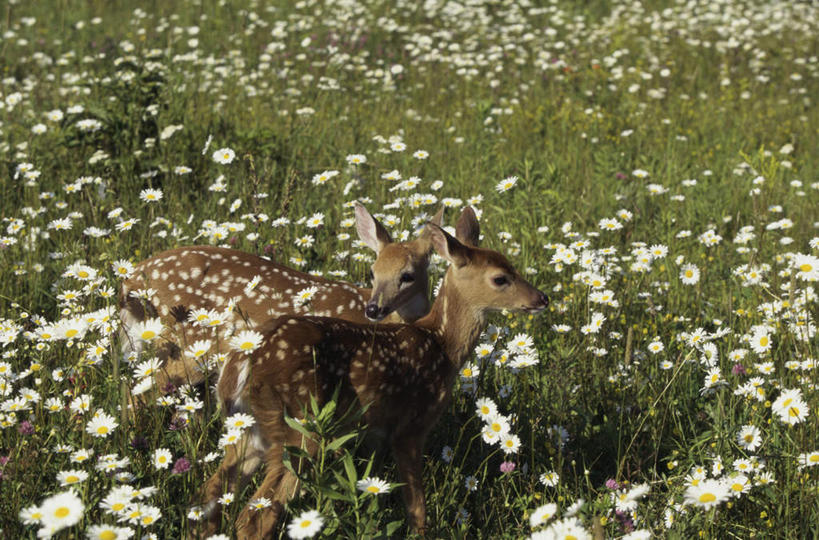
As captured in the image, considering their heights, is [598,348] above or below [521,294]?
below

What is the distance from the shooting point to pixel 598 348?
425 centimetres

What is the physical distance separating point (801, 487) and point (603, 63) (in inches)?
330

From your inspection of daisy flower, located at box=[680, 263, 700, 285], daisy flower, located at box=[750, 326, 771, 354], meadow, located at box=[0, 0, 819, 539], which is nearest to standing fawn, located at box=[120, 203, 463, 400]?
meadow, located at box=[0, 0, 819, 539]

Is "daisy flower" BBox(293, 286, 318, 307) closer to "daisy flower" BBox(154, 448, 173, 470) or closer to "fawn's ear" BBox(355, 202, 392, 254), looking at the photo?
"fawn's ear" BBox(355, 202, 392, 254)

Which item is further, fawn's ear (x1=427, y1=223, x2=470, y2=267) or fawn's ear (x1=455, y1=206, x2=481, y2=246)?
fawn's ear (x1=455, y1=206, x2=481, y2=246)

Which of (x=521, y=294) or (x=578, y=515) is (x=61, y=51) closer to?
(x=521, y=294)

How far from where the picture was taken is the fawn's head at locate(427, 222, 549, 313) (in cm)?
369

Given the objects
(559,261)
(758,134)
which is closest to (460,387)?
(559,261)

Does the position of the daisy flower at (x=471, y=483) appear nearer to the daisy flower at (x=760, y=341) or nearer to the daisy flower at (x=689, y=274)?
the daisy flower at (x=760, y=341)

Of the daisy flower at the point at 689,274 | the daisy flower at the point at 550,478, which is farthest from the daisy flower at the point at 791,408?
the daisy flower at the point at 689,274

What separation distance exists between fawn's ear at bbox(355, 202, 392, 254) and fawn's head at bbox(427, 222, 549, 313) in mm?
1189

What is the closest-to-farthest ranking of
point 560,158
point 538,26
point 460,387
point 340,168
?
point 460,387
point 340,168
point 560,158
point 538,26

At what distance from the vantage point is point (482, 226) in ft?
19.9

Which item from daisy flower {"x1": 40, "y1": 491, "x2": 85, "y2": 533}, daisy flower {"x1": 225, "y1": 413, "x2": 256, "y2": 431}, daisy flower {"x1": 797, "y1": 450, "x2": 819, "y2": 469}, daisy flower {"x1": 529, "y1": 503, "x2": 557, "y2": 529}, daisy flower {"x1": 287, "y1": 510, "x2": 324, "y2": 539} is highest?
daisy flower {"x1": 40, "y1": 491, "x2": 85, "y2": 533}
